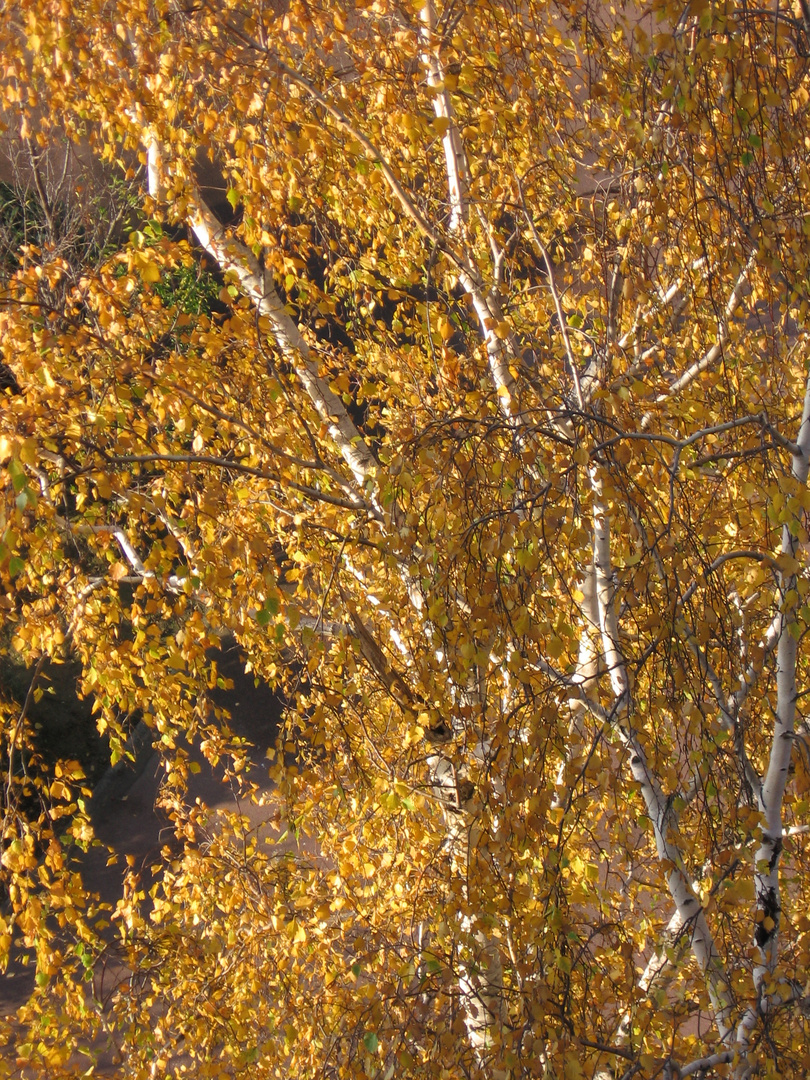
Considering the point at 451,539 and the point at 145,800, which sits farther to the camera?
the point at 145,800

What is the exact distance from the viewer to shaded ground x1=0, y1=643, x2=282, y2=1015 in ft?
29.7

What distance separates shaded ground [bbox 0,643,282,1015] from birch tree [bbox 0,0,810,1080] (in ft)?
16.8

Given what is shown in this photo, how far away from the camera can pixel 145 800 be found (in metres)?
10.4

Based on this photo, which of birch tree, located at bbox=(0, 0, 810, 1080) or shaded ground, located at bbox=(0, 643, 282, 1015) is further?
shaded ground, located at bbox=(0, 643, 282, 1015)

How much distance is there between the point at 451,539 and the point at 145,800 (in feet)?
30.6

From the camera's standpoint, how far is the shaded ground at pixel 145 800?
9050 mm

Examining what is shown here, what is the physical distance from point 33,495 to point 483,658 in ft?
3.73

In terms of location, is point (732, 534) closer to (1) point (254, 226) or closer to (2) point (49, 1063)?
(1) point (254, 226)

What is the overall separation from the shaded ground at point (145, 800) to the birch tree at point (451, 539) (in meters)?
5.13

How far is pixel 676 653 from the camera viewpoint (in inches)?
80.2

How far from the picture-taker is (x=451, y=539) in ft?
7.36

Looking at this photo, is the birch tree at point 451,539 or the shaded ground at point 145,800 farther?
the shaded ground at point 145,800

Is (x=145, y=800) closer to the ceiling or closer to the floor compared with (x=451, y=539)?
closer to the ceiling

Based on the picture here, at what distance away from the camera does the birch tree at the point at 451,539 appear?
2205 mm
